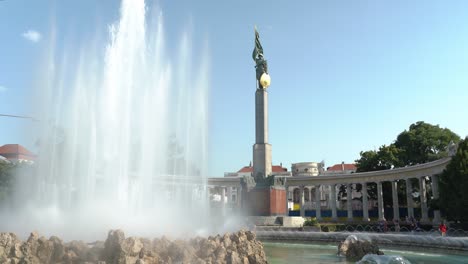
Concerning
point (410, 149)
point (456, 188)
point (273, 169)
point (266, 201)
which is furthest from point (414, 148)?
point (273, 169)

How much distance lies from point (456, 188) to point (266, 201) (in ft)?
65.9

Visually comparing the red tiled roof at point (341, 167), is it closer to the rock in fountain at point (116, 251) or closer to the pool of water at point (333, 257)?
the pool of water at point (333, 257)

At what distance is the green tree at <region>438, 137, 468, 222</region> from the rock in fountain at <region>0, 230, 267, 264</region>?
31.6m

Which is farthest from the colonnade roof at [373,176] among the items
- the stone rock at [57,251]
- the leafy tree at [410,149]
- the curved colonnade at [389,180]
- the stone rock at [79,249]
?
the stone rock at [57,251]

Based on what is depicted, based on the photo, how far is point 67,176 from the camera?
27.1 m

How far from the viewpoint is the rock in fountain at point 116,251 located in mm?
14758

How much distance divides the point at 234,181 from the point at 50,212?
54.1m

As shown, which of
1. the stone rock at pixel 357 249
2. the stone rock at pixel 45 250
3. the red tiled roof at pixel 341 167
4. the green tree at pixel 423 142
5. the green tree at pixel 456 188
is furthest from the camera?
the red tiled roof at pixel 341 167

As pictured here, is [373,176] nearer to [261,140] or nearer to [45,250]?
[261,140]

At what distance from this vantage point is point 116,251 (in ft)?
48.5

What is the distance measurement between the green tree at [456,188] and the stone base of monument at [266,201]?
17.5 meters

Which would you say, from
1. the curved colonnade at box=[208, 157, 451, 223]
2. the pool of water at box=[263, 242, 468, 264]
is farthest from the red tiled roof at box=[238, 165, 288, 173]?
the pool of water at box=[263, 242, 468, 264]

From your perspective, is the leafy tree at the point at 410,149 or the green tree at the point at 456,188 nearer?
the green tree at the point at 456,188

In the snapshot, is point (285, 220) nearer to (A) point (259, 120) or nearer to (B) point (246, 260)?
(A) point (259, 120)
